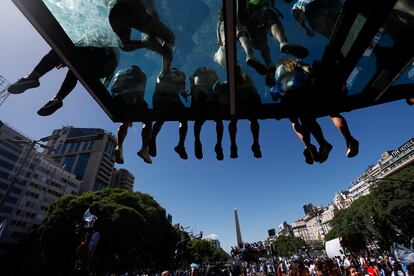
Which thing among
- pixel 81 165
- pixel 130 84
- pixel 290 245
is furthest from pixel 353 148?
pixel 290 245

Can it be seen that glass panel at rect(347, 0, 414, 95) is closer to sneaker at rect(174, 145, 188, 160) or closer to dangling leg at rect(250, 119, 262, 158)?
dangling leg at rect(250, 119, 262, 158)

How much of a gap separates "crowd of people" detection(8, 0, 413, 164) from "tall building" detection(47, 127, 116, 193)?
302 feet

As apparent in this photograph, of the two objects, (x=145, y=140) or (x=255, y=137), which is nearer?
(x=145, y=140)

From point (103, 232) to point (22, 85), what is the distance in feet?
84.3

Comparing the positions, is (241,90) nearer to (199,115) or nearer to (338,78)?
(199,115)

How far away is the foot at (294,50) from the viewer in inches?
108

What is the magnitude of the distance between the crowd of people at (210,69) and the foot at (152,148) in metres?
0.80

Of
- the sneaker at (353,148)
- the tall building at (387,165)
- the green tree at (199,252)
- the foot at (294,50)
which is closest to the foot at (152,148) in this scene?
the foot at (294,50)

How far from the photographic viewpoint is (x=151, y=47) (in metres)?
2.84

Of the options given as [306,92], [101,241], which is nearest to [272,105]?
[306,92]

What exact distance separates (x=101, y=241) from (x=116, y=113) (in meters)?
25.1

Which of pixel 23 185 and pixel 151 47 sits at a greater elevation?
pixel 23 185

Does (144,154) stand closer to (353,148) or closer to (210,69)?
(210,69)

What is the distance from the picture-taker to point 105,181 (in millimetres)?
94000
